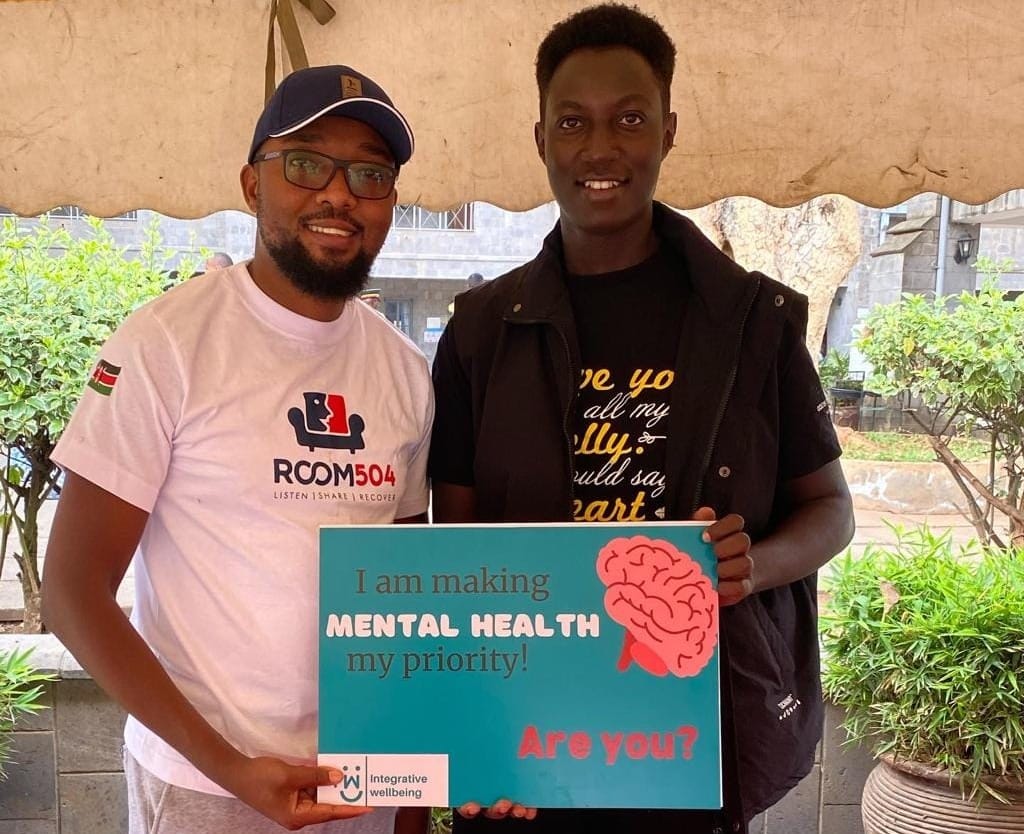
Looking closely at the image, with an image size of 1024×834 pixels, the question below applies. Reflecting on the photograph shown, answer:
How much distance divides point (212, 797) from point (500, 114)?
1693mm

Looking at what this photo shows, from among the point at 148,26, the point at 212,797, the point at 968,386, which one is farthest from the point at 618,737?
the point at 968,386

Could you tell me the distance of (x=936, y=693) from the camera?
9.91 feet

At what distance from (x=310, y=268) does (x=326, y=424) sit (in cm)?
26

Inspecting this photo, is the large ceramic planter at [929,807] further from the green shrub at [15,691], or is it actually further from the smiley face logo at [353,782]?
the green shrub at [15,691]

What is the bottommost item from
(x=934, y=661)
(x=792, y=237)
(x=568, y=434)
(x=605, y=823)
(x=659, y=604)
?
(x=934, y=661)

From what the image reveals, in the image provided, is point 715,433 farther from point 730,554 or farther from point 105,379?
point 105,379

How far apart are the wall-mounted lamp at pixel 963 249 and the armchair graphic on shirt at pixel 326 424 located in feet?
24.7

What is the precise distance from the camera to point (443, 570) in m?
1.45

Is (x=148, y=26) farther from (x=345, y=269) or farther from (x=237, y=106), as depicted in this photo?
(x=345, y=269)

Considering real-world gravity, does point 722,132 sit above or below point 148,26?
below

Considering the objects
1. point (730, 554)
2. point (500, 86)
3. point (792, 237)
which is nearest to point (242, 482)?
point (730, 554)

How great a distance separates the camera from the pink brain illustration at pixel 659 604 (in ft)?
4.70

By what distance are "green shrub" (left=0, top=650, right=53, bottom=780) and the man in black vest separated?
215 centimetres

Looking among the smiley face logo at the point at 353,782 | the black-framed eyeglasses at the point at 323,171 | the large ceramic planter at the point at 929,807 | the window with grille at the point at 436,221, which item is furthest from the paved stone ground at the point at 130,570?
the window with grille at the point at 436,221
